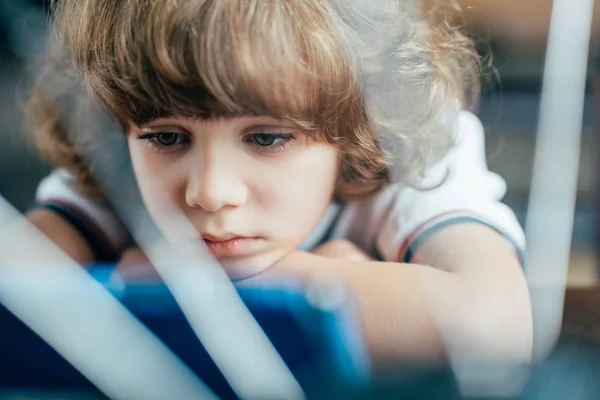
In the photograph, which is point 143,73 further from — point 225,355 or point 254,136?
point 225,355

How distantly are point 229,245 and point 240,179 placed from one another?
6 centimetres

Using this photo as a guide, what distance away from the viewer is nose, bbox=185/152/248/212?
0.52 metres

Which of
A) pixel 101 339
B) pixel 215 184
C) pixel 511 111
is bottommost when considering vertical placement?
pixel 101 339

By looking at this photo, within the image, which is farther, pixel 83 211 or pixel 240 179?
pixel 83 211

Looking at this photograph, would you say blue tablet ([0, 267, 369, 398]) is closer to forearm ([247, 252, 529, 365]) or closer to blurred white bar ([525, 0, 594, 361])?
forearm ([247, 252, 529, 365])

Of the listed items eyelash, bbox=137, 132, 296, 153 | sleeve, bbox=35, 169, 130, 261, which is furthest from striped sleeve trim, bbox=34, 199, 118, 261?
eyelash, bbox=137, 132, 296, 153

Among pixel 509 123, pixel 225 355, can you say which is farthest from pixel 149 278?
pixel 509 123

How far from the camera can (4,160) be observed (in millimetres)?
637

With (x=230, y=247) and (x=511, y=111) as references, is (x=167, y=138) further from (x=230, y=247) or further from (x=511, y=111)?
(x=511, y=111)

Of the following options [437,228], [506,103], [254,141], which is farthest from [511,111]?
[254,141]

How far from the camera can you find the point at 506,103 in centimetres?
59

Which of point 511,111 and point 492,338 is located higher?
point 511,111

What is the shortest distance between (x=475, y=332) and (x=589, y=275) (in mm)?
128

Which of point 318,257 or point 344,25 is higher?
point 344,25
